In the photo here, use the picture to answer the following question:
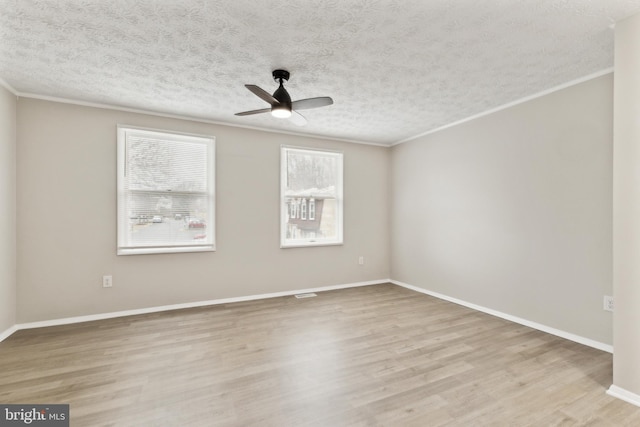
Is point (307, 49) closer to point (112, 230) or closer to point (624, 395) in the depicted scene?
point (112, 230)

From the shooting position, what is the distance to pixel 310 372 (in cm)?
232

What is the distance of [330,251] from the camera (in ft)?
→ 16.2

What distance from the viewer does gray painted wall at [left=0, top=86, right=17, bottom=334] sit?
9.65 ft

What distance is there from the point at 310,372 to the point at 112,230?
297 cm

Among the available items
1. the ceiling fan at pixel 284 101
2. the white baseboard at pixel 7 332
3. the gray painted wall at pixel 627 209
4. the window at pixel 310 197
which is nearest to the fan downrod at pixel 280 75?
the ceiling fan at pixel 284 101

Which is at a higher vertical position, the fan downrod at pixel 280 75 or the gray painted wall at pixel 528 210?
the fan downrod at pixel 280 75

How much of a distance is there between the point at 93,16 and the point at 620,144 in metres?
3.69

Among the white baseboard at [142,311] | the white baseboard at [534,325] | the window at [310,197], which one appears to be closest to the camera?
the white baseboard at [534,325]

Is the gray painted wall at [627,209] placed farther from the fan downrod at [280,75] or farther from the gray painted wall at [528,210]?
the fan downrod at [280,75]

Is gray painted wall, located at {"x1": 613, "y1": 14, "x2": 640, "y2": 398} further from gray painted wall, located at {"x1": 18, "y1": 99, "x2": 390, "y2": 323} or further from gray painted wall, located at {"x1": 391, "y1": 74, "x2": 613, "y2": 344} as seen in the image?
gray painted wall, located at {"x1": 18, "y1": 99, "x2": 390, "y2": 323}

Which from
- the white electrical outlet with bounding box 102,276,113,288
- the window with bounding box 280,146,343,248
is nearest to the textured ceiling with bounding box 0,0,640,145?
the window with bounding box 280,146,343,248

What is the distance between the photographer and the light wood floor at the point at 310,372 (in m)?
1.84

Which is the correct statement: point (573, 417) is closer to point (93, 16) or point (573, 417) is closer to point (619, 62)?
point (619, 62)

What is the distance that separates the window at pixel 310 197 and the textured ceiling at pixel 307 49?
1.35m
